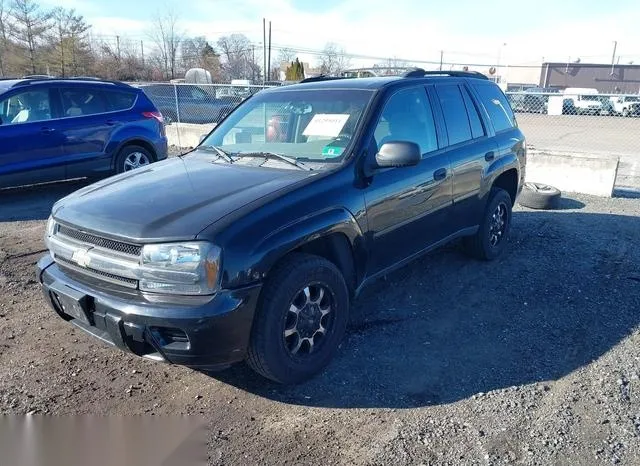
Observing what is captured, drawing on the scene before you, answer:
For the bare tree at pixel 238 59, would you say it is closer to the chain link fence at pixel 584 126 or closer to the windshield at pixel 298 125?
the chain link fence at pixel 584 126

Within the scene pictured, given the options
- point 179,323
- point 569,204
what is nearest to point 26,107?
point 179,323

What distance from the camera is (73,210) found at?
3.17m

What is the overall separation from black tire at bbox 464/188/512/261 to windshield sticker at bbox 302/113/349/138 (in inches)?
82.8

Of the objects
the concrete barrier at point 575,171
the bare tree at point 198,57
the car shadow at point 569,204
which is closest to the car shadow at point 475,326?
the car shadow at point 569,204

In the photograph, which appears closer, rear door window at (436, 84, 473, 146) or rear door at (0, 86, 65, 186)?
rear door window at (436, 84, 473, 146)

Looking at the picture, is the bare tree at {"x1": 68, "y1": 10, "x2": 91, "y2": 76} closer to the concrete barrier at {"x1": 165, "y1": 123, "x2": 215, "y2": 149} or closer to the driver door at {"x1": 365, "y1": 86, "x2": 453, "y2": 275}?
the concrete barrier at {"x1": 165, "y1": 123, "x2": 215, "y2": 149}

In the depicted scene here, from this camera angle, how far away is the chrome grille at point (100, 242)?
278 centimetres

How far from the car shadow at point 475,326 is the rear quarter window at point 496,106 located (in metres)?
1.38

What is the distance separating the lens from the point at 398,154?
3414 mm

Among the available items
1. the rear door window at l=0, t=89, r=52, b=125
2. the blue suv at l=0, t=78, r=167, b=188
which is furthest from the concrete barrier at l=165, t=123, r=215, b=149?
the rear door window at l=0, t=89, r=52, b=125

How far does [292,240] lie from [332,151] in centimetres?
93

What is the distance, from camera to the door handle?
4156mm

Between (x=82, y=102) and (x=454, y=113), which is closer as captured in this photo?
(x=454, y=113)

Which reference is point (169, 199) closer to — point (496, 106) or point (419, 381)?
point (419, 381)
